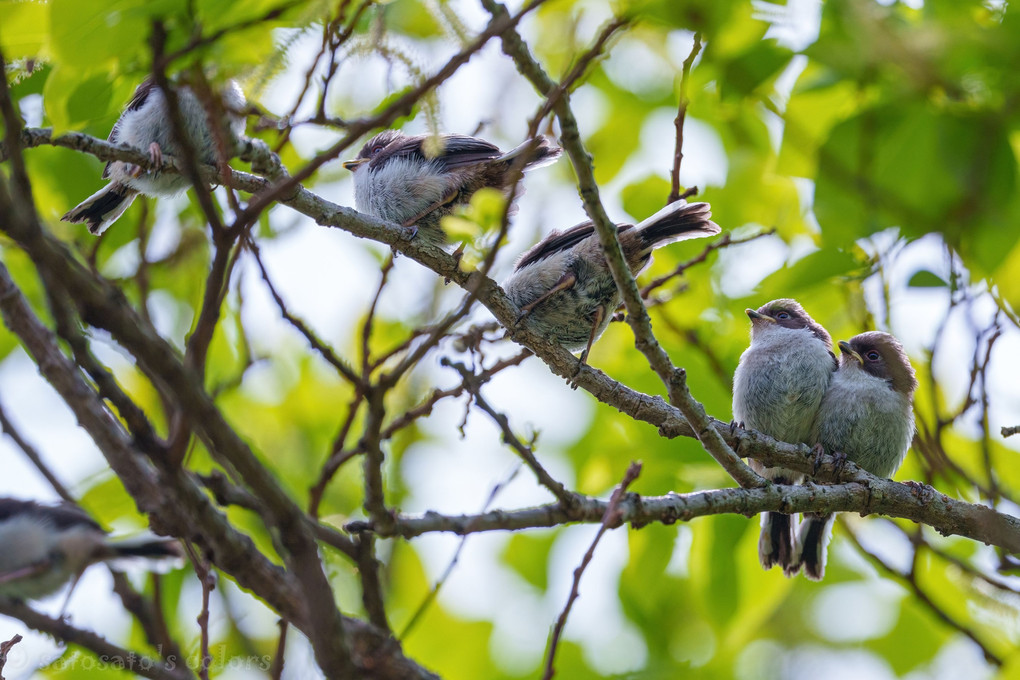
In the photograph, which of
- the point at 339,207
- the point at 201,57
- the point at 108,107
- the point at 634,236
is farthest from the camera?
the point at 634,236

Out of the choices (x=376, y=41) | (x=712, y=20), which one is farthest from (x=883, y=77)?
(x=376, y=41)

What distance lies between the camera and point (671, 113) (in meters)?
6.06

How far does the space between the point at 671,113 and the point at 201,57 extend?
4.86 m

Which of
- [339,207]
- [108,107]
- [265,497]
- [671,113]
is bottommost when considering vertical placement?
[265,497]

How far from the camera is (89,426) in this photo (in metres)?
2.15

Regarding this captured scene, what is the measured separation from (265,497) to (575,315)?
3.30 m

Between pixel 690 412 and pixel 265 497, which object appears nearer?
pixel 265 497

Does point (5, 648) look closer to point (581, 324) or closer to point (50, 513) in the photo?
point (50, 513)

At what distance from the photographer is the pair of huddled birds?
4434mm

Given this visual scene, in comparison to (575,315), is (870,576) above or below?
below

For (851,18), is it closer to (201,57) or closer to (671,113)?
(201,57)

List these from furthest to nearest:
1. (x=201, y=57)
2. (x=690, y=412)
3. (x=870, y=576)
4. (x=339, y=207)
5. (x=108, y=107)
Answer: (x=870, y=576), (x=339, y=207), (x=690, y=412), (x=108, y=107), (x=201, y=57)

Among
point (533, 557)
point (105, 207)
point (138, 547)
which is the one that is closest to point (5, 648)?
point (138, 547)

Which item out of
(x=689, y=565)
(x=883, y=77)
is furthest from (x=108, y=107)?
(x=689, y=565)
